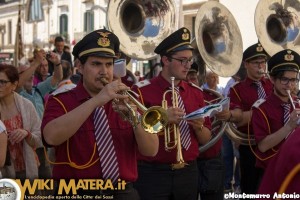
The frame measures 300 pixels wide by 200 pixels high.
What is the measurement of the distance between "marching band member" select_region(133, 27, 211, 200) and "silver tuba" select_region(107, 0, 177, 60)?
4.80ft

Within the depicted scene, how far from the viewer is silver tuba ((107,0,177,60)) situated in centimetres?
627

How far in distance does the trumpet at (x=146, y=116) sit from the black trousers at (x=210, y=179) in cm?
178

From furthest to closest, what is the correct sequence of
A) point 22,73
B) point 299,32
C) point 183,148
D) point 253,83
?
point 299,32
point 22,73
point 253,83
point 183,148

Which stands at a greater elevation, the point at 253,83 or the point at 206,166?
the point at 253,83

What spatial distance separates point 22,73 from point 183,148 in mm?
2714

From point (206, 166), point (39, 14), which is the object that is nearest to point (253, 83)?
point (206, 166)

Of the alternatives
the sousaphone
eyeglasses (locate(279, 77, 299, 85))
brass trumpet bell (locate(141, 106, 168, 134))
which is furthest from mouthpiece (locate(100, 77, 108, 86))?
the sousaphone

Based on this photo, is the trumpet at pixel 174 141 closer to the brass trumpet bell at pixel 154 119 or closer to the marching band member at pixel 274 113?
the brass trumpet bell at pixel 154 119

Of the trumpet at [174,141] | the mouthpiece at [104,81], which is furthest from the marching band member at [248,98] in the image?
the mouthpiece at [104,81]

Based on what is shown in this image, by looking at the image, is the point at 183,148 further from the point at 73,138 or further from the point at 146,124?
the point at 73,138

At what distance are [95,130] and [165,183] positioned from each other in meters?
1.19

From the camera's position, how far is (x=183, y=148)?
4.48 m

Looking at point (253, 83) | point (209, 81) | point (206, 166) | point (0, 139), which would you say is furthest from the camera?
point (209, 81)

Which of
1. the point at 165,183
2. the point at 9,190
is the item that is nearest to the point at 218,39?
the point at 165,183
